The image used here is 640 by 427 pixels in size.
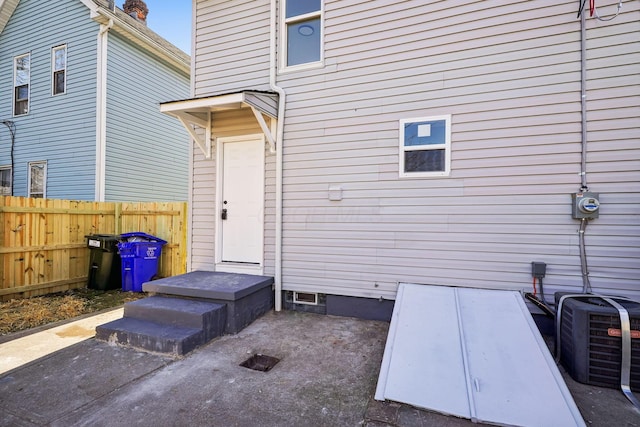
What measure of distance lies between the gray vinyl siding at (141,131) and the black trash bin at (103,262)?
2.23 m

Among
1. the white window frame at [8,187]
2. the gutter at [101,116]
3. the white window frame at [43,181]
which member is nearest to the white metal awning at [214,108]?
the gutter at [101,116]

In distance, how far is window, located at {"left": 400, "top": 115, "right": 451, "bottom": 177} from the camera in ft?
11.9

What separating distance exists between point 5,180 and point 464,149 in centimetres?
1194

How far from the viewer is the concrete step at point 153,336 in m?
2.99

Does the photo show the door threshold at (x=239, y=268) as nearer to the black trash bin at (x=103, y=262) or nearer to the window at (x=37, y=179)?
the black trash bin at (x=103, y=262)

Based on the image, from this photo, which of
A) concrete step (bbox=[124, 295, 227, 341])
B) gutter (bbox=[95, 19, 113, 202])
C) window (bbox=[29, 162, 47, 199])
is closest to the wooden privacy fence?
gutter (bbox=[95, 19, 113, 202])

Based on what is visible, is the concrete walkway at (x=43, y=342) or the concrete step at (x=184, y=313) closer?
the concrete walkway at (x=43, y=342)

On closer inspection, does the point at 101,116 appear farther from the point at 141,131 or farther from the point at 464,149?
the point at 464,149

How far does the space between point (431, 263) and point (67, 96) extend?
9400 millimetres

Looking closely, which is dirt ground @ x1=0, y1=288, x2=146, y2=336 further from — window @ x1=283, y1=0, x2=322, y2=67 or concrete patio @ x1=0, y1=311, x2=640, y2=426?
window @ x1=283, y1=0, x2=322, y2=67

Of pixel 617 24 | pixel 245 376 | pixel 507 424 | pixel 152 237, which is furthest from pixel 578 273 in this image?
pixel 152 237

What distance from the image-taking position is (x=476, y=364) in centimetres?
243

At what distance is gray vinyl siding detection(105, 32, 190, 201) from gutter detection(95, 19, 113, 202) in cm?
11

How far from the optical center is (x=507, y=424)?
6.51ft
